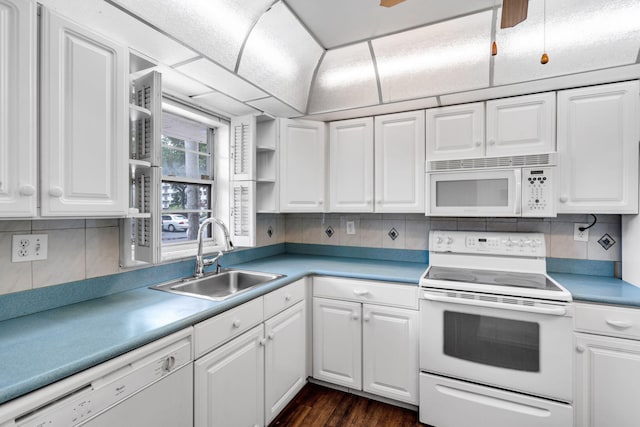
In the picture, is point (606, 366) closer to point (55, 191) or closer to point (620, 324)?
point (620, 324)

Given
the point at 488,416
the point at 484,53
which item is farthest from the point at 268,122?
the point at 488,416

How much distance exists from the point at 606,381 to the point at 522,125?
4.97ft

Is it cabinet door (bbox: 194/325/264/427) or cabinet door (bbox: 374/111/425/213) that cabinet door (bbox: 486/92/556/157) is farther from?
cabinet door (bbox: 194/325/264/427)

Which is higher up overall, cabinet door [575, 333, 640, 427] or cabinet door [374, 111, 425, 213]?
cabinet door [374, 111, 425, 213]

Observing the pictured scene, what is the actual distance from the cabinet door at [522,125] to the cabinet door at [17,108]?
93.3 inches

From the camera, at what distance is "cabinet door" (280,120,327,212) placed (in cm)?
249

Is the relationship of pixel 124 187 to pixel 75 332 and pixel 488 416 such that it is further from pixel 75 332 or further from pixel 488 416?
pixel 488 416

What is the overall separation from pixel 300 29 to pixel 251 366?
2.01 m

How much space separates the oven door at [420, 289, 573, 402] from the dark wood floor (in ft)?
1.31

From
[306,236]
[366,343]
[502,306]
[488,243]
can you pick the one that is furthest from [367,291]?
[306,236]

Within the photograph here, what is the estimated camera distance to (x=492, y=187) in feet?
6.75

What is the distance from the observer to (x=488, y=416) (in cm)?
174

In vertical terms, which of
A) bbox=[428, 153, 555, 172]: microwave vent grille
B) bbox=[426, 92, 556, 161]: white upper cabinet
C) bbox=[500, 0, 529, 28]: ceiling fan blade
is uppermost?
bbox=[500, 0, 529, 28]: ceiling fan blade

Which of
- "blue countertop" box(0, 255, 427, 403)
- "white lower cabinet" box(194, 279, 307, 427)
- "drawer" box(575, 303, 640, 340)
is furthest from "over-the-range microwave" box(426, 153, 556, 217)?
"blue countertop" box(0, 255, 427, 403)
